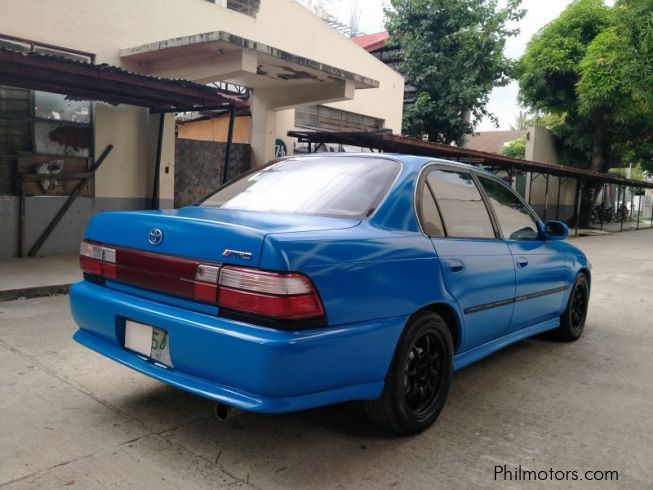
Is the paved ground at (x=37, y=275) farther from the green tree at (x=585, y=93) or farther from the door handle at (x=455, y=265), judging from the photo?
the green tree at (x=585, y=93)

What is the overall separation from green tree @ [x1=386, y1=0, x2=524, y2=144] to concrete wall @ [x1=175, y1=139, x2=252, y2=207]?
40.6 feet

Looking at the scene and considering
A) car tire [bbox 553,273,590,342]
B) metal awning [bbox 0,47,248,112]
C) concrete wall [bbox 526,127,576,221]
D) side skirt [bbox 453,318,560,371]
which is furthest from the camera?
concrete wall [bbox 526,127,576,221]

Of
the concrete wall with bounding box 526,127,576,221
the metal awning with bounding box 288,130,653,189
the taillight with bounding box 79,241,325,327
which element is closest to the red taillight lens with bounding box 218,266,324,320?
the taillight with bounding box 79,241,325,327

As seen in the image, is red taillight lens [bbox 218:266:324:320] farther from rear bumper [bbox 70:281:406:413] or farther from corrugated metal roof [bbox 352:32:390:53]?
corrugated metal roof [bbox 352:32:390:53]

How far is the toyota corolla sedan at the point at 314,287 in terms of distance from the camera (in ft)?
7.86

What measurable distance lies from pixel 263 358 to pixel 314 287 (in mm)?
376

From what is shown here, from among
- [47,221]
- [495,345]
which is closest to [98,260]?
[495,345]

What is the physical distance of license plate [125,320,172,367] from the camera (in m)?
2.67

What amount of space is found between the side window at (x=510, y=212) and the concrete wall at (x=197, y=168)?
7.29 metres

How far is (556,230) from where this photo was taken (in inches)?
183

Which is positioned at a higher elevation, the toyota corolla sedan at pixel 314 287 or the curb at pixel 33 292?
the toyota corolla sedan at pixel 314 287

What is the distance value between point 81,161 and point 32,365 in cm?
557

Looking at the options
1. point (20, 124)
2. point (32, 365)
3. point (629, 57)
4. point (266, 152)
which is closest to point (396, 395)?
point (32, 365)

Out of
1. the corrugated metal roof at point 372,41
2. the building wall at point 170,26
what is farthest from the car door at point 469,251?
the corrugated metal roof at point 372,41
